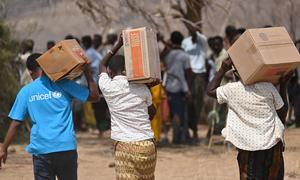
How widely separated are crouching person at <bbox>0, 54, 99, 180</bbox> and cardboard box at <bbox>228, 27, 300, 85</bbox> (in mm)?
1201

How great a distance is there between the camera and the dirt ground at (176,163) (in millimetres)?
8672

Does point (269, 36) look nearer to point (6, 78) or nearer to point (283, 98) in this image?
point (283, 98)

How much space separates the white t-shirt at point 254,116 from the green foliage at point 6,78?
5543mm

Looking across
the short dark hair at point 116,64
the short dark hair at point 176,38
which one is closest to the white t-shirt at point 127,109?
the short dark hair at point 116,64

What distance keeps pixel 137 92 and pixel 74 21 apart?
2006 cm

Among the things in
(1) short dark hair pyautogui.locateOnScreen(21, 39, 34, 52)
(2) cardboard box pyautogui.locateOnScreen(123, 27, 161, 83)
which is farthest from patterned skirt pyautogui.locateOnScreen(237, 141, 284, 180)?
(1) short dark hair pyautogui.locateOnScreen(21, 39, 34, 52)

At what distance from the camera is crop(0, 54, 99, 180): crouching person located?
5.62 metres

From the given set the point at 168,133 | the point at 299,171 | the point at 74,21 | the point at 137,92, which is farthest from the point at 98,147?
the point at 74,21

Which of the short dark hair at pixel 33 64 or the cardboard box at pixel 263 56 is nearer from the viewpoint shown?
the cardboard box at pixel 263 56

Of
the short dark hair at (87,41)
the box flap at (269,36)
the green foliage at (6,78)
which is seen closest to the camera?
the box flap at (269,36)

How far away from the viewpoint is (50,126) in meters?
5.62

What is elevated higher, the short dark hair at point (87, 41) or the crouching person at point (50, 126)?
the crouching person at point (50, 126)

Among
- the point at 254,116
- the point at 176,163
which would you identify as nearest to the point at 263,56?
the point at 254,116

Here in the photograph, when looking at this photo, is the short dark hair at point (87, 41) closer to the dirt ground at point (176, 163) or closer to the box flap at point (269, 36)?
the dirt ground at point (176, 163)
